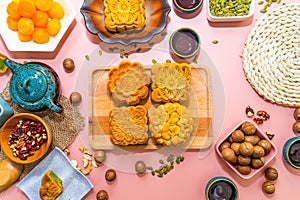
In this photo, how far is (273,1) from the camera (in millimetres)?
1488

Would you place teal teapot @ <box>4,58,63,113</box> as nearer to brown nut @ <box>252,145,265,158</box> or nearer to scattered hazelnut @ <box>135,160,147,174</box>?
scattered hazelnut @ <box>135,160,147,174</box>

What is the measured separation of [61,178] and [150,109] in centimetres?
39

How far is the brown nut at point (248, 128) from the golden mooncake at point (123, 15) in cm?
48

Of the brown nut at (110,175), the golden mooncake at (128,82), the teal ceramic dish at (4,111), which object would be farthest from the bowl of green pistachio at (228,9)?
the teal ceramic dish at (4,111)

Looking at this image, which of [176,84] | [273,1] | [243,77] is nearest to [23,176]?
[176,84]

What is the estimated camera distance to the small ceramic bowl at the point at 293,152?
4.63ft

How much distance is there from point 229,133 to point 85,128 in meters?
0.50

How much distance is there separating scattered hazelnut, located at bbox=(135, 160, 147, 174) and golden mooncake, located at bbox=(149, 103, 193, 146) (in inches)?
4.5

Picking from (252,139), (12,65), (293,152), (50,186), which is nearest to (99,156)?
(50,186)

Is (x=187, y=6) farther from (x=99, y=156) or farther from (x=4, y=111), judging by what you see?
(x=4, y=111)

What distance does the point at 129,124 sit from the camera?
4.53 ft

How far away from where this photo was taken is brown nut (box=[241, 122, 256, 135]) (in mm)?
1401

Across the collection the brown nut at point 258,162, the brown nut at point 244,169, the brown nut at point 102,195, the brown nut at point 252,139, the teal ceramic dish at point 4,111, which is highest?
the teal ceramic dish at point 4,111

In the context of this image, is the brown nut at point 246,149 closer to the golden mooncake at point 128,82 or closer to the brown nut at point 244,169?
the brown nut at point 244,169
